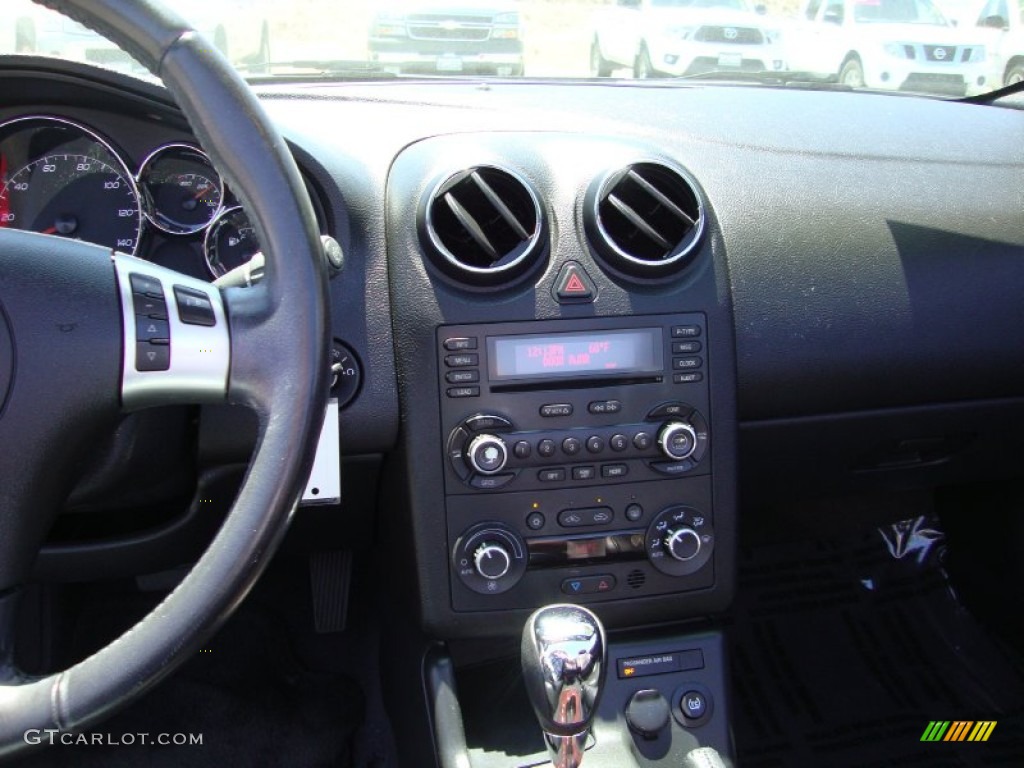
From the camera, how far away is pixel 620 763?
1.52 m

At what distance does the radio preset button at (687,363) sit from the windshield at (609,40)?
747mm

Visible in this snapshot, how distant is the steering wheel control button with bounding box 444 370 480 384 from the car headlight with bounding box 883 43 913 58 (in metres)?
1.44

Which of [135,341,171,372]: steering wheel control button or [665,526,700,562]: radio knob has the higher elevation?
[135,341,171,372]: steering wheel control button

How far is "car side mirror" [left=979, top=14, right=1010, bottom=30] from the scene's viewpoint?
232 cm

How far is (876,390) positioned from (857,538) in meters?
0.87

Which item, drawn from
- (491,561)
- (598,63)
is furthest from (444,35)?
(491,561)

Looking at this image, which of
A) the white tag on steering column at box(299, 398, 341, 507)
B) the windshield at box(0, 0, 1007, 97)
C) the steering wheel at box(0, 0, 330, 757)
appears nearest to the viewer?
the steering wheel at box(0, 0, 330, 757)

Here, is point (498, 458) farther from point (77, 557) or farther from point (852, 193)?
point (852, 193)

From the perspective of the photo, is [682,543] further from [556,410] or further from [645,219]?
[645,219]

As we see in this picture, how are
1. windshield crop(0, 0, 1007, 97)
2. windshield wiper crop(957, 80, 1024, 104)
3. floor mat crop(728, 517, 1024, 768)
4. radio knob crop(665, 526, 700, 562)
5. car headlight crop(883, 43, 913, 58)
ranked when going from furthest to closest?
car headlight crop(883, 43, 913, 58) → windshield wiper crop(957, 80, 1024, 104) → floor mat crop(728, 517, 1024, 768) → windshield crop(0, 0, 1007, 97) → radio knob crop(665, 526, 700, 562)

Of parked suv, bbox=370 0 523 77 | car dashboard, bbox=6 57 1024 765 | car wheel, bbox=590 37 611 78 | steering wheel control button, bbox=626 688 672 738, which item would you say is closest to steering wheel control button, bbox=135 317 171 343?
car dashboard, bbox=6 57 1024 765

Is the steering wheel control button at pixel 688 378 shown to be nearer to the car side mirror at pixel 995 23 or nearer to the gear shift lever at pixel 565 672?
the gear shift lever at pixel 565 672

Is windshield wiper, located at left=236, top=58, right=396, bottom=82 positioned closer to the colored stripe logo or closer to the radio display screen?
the radio display screen

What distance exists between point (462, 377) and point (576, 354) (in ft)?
0.55
